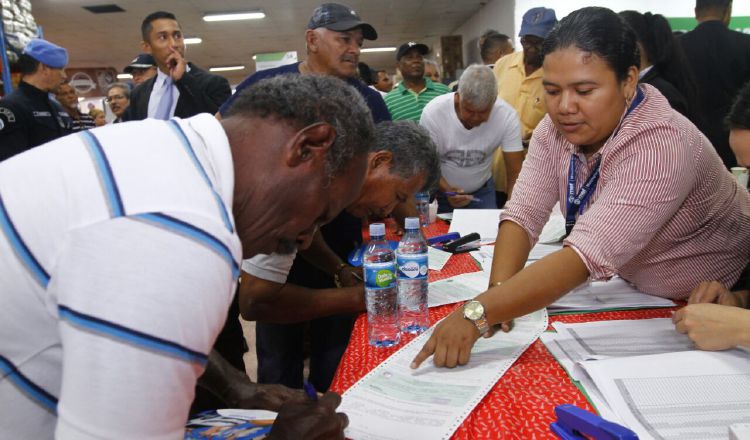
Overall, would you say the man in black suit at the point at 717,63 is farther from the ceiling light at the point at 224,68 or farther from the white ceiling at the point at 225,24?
the ceiling light at the point at 224,68

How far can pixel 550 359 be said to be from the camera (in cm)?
102

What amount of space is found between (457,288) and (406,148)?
1.41 ft

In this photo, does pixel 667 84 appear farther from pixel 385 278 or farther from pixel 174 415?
pixel 174 415

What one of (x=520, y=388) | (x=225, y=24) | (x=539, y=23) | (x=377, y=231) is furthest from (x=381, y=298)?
(x=225, y=24)

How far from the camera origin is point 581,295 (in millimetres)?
1354

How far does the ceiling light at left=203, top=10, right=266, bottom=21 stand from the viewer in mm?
9398

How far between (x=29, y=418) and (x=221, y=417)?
41 centimetres

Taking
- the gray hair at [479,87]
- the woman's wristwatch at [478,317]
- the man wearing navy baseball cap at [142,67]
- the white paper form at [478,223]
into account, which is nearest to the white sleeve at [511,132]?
the gray hair at [479,87]

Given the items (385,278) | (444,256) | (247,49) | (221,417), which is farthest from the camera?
(247,49)

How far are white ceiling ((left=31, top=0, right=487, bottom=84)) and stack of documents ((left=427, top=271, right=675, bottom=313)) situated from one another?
8.31 m

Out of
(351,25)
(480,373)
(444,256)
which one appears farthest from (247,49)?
(480,373)

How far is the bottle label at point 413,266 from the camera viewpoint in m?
1.22

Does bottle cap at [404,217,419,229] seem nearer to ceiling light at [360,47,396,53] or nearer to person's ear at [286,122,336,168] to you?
person's ear at [286,122,336,168]

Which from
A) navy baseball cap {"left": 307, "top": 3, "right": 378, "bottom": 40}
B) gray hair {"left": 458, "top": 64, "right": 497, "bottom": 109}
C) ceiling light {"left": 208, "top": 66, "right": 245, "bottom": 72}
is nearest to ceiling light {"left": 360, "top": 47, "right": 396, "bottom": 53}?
ceiling light {"left": 208, "top": 66, "right": 245, "bottom": 72}
